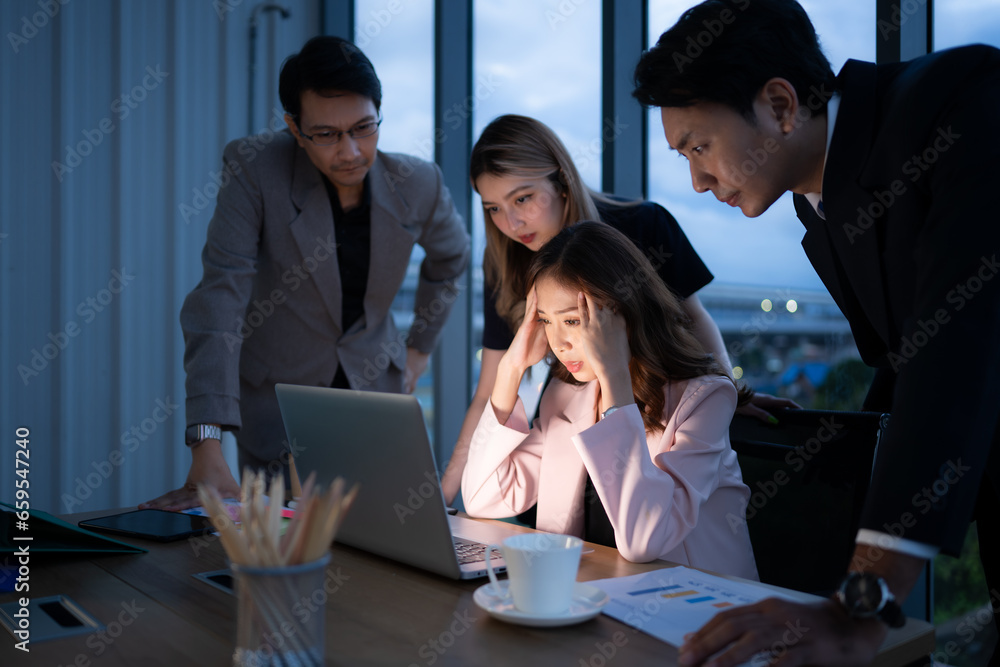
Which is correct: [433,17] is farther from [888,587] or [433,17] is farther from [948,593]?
[888,587]

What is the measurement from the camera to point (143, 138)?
10.8ft

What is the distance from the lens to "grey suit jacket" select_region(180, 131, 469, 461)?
7.00ft

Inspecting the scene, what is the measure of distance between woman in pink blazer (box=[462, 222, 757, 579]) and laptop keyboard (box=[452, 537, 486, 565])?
0.22 m

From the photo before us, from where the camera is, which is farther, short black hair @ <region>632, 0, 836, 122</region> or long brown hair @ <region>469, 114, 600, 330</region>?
long brown hair @ <region>469, 114, 600, 330</region>

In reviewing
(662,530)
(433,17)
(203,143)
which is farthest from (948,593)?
(203,143)

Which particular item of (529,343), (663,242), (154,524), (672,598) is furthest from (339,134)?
(672,598)

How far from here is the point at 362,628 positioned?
90 centimetres

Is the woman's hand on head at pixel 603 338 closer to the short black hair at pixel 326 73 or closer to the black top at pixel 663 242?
the black top at pixel 663 242

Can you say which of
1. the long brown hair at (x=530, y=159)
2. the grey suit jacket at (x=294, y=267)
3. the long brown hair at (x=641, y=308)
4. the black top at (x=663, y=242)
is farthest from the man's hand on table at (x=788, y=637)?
the grey suit jacket at (x=294, y=267)

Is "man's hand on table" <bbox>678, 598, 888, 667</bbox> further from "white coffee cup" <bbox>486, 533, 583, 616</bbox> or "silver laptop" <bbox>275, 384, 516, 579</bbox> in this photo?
"silver laptop" <bbox>275, 384, 516, 579</bbox>

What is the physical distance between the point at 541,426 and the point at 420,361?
982mm

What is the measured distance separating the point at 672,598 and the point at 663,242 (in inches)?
42.4

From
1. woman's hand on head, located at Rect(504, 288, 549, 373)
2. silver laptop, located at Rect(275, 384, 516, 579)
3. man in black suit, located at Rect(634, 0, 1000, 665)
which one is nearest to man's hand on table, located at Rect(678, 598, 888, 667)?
man in black suit, located at Rect(634, 0, 1000, 665)

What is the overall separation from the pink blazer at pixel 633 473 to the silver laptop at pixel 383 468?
0.24 meters
